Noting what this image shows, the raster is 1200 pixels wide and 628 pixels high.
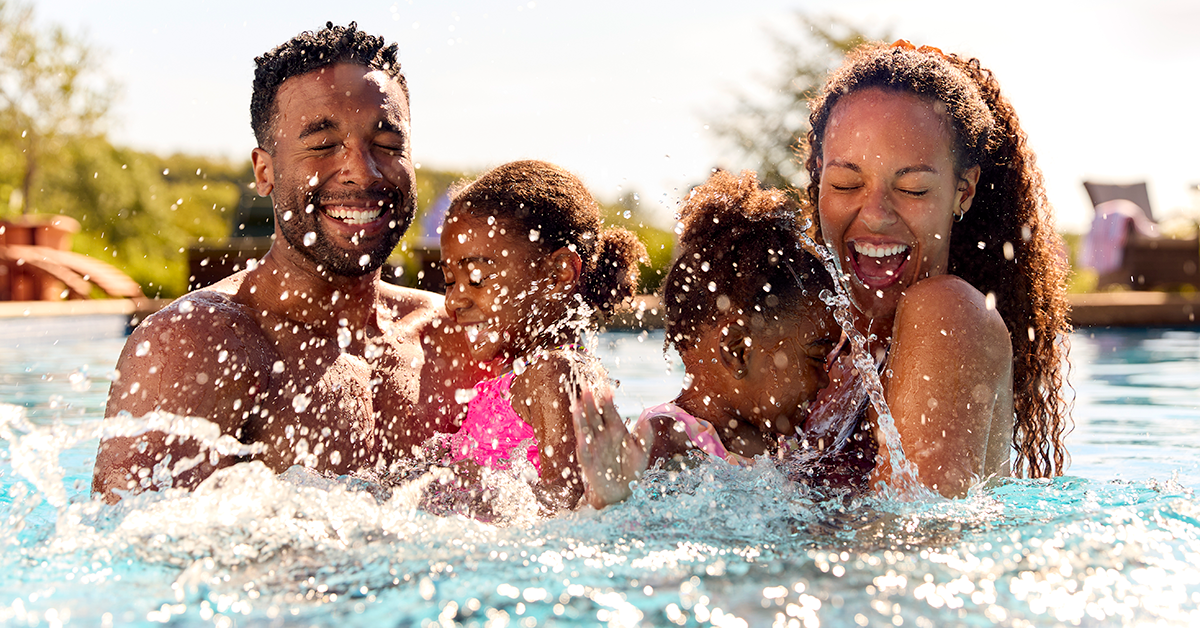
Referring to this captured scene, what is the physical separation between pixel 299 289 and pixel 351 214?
0.31m

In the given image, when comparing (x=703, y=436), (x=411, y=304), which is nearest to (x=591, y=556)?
(x=703, y=436)

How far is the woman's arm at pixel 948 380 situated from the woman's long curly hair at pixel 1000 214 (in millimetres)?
541

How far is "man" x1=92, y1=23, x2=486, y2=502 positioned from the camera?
2922mm

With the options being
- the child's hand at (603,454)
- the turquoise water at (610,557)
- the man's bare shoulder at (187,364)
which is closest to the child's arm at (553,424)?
the turquoise water at (610,557)

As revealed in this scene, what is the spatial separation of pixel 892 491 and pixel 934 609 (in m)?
0.76

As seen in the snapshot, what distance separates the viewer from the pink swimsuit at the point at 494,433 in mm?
3451

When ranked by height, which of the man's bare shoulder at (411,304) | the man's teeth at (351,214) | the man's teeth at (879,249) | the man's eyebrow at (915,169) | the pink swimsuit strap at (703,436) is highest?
the man's eyebrow at (915,169)

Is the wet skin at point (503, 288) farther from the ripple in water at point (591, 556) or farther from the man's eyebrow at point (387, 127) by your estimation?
the ripple in water at point (591, 556)

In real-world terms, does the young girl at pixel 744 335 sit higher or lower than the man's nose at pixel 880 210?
lower

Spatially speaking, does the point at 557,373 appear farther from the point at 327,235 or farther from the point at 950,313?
the point at 950,313

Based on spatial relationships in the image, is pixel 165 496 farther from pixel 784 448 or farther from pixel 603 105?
pixel 603 105

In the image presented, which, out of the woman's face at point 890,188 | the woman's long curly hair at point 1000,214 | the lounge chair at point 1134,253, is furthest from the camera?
the lounge chair at point 1134,253

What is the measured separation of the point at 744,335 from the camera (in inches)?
126

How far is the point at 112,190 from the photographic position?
26750 millimetres
